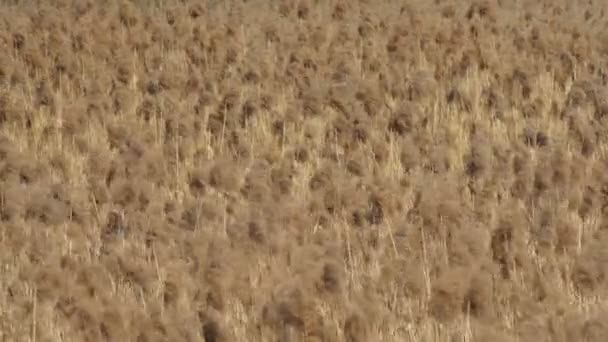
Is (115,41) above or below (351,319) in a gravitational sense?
below

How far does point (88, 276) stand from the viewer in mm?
4816

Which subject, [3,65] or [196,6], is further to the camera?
[196,6]

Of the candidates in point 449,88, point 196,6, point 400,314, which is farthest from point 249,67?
point 400,314

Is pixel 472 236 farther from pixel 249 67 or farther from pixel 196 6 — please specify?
pixel 196 6

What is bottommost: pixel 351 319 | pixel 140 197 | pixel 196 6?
pixel 196 6

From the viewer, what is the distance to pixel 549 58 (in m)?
9.34

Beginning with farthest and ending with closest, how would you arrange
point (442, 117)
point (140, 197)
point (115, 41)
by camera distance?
point (115, 41)
point (442, 117)
point (140, 197)

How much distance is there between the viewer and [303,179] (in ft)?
20.8

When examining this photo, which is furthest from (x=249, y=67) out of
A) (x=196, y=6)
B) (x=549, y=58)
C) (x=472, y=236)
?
(x=472, y=236)

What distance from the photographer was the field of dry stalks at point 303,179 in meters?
4.47

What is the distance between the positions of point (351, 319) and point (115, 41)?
19.9ft

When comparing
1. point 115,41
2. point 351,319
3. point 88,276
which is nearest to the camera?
point 351,319

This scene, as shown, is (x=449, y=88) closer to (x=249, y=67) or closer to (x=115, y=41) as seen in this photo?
(x=249, y=67)

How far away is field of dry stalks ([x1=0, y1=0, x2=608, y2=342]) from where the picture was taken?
4469mm
